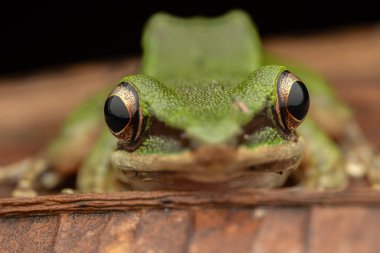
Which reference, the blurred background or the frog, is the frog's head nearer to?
the frog

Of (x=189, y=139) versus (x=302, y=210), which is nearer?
(x=302, y=210)

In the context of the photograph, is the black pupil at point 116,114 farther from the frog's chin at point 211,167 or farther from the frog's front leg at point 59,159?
the frog's front leg at point 59,159

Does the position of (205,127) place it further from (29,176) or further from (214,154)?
(29,176)

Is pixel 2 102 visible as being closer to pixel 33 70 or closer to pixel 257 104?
pixel 33 70

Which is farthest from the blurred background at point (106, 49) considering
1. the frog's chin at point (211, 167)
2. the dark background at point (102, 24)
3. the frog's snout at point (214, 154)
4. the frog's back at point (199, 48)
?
the frog's snout at point (214, 154)

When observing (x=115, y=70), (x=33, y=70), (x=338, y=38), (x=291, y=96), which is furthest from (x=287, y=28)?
(x=291, y=96)

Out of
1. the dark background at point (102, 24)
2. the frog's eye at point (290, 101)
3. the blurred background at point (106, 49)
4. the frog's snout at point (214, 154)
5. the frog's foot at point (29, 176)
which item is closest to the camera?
the frog's snout at point (214, 154)
